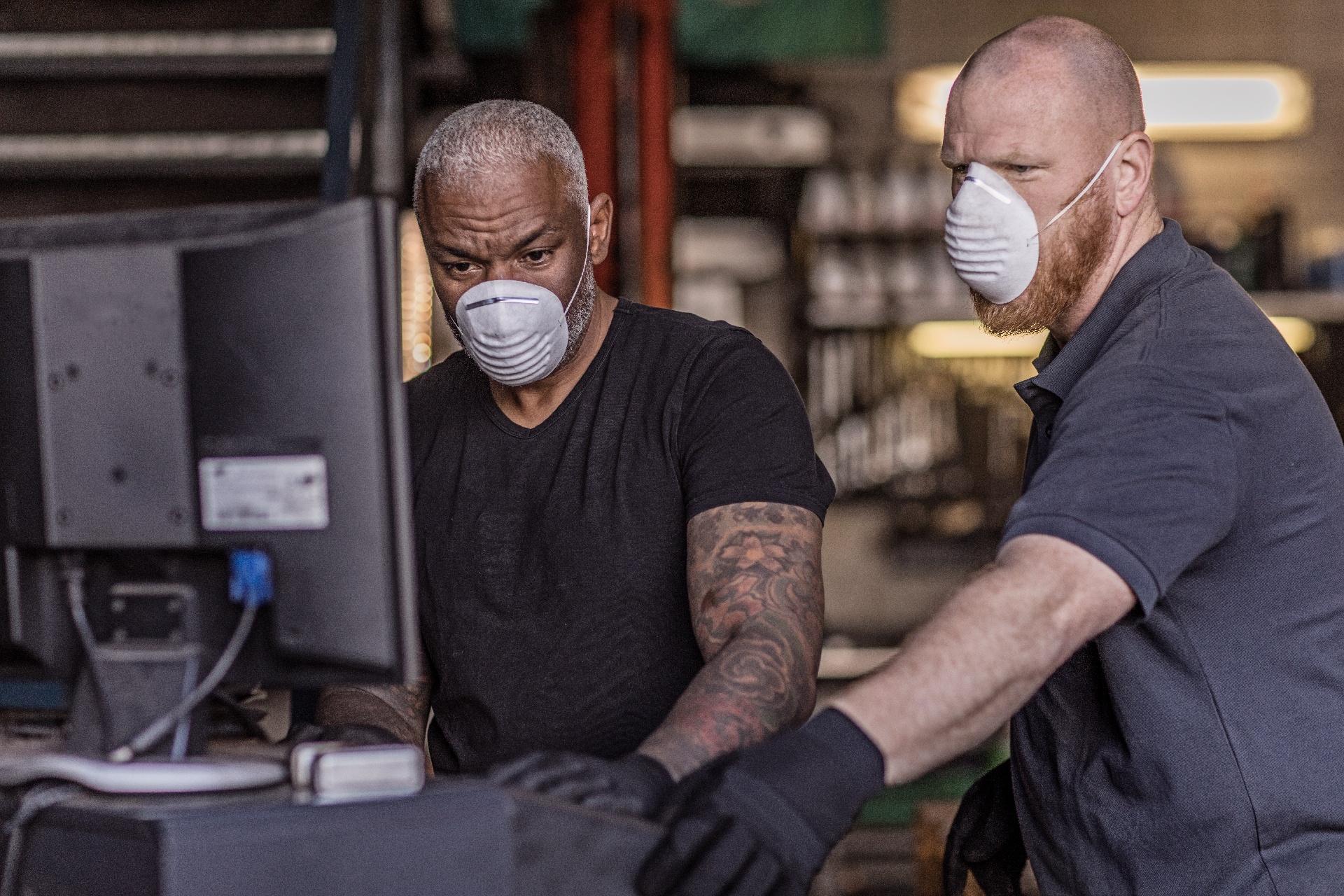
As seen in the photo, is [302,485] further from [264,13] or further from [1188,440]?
[264,13]

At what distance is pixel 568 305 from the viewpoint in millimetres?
1797

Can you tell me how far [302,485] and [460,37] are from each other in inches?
162

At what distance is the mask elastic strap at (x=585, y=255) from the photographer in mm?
1802

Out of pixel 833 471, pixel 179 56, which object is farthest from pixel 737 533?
pixel 833 471

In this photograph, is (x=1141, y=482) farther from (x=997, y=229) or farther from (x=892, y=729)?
(x=997, y=229)

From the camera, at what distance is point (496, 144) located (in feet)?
5.87

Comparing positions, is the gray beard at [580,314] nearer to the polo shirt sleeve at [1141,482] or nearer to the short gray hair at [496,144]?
the short gray hair at [496,144]

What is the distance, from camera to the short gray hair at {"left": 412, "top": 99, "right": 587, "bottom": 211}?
178 centimetres

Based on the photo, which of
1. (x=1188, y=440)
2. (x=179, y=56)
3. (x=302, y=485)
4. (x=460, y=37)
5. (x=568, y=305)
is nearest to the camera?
(x=302, y=485)

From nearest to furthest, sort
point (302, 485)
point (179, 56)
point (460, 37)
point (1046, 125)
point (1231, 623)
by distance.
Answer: point (302, 485), point (1231, 623), point (1046, 125), point (179, 56), point (460, 37)

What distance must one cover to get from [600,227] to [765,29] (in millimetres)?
3239

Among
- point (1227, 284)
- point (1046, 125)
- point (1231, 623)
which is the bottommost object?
point (1231, 623)

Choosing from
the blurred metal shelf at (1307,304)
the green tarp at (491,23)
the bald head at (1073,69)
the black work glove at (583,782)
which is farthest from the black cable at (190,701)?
the blurred metal shelf at (1307,304)

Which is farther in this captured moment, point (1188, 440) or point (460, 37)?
point (460, 37)
